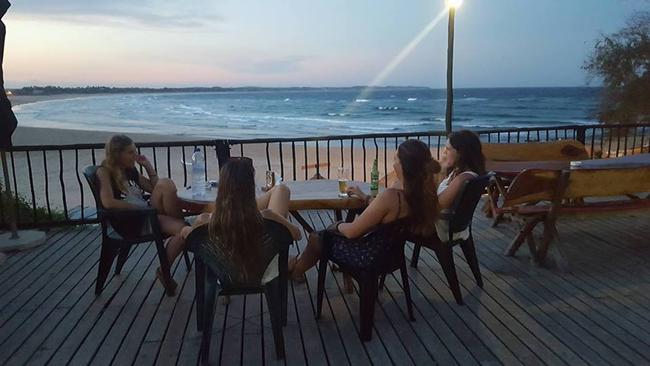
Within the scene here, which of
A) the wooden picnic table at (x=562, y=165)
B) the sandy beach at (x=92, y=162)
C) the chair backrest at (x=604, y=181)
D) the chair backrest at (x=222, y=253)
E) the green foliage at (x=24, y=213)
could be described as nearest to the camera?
the chair backrest at (x=222, y=253)

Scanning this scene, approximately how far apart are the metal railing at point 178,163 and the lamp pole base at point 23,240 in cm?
24

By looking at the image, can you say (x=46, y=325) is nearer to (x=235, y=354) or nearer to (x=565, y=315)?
(x=235, y=354)

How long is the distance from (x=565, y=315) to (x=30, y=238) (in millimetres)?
4247

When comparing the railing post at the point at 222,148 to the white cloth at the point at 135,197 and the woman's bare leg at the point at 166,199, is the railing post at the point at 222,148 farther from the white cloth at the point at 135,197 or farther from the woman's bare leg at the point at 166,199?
the woman's bare leg at the point at 166,199

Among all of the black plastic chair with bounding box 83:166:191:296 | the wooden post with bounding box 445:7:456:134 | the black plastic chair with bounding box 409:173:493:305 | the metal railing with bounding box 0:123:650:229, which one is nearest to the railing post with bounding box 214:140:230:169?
the metal railing with bounding box 0:123:650:229

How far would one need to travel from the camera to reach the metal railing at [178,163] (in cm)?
528

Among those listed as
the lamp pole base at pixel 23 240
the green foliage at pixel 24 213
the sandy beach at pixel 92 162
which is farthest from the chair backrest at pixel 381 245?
the green foliage at pixel 24 213

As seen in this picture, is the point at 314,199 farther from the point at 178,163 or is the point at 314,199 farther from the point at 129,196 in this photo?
the point at 178,163

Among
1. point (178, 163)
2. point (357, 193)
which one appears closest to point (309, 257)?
point (357, 193)

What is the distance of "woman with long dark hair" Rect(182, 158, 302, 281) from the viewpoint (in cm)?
237

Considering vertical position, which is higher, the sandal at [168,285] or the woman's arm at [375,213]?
the woman's arm at [375,213]

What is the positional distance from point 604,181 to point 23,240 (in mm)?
4640

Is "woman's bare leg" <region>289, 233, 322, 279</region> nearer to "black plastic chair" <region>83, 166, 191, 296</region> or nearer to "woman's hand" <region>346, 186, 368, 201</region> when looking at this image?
"woman's hand" <region>346, 186, 368, 201</region>

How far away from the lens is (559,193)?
3.73 meters
